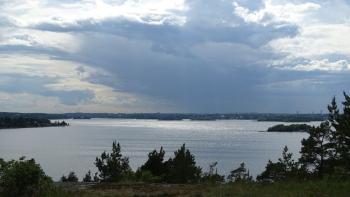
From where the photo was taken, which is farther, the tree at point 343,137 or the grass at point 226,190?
the tree at point 343,137

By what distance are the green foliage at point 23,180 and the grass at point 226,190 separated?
0.48 meters

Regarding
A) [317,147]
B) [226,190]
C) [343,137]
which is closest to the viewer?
[226,190]

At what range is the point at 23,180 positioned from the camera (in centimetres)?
1164

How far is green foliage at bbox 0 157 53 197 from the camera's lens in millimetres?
11555

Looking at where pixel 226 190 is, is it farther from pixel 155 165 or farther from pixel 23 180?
pixel 155 165

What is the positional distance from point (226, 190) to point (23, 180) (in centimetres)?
487

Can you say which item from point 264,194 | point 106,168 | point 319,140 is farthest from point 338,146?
point 106,168

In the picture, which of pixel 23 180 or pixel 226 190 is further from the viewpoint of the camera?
pixel 226 190

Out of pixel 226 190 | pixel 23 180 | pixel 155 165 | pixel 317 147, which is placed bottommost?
pixel 155 165

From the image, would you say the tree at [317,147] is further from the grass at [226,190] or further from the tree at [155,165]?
the grass at [226,190]

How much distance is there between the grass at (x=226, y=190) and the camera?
11809mm

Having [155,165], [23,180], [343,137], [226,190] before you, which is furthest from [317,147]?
[23,180]

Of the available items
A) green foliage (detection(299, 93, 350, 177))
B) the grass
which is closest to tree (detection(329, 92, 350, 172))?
green foliage (detection(299, 93, 350, 177))

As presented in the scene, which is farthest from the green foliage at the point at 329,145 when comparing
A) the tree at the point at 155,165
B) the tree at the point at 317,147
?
the tree at the point at 155,165
